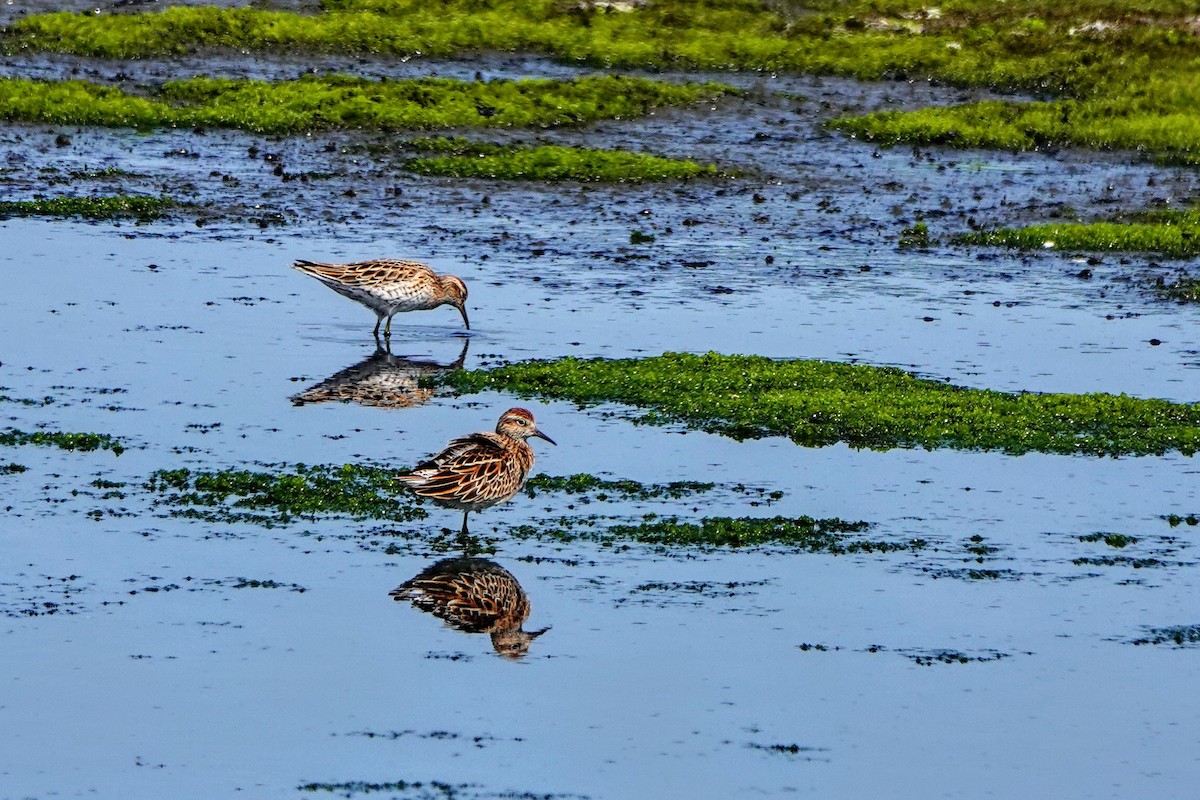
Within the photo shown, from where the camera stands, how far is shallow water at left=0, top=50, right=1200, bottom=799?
11.1 metres

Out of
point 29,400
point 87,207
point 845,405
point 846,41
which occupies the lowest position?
point 29,400

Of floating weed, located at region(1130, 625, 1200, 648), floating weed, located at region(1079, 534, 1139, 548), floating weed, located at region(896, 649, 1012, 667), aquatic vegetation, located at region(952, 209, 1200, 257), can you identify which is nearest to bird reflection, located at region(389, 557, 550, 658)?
floating weed, located at region(896, 649, 1012, 667)

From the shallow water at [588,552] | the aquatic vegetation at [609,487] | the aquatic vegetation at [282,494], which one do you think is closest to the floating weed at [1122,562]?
the shallow water at [588,552]

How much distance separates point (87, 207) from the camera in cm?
2564

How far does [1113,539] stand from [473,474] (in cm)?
487

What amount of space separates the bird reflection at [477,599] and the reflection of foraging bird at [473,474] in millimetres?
642

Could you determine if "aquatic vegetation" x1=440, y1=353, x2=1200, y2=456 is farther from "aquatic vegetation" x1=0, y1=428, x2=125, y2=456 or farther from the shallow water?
"aquatic vegetation" x1=0, y1=428, x2=125, y2=456

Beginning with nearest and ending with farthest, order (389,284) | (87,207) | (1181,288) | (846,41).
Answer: (389,284), (1181,288), (87,207), (846,41)

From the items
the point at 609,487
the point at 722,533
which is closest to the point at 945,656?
the point at 722,533

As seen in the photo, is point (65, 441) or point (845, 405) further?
point (845, 405)

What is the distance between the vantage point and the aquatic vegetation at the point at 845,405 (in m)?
17.3

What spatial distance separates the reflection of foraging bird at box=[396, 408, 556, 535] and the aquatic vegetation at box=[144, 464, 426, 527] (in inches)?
25.3

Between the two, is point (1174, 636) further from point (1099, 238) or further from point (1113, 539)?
point (1099, 238)

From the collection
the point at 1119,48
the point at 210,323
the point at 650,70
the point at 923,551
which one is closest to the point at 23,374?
the point at 210,323
